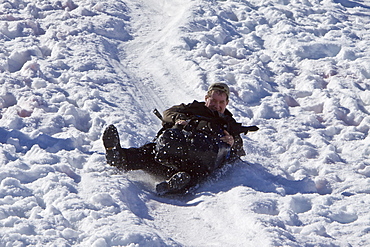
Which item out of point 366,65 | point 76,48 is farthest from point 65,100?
point 366,65

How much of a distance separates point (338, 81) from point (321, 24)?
7.45ft

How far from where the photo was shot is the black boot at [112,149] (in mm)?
4684

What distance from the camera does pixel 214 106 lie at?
212 inches

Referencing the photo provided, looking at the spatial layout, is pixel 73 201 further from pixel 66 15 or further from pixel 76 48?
pixel 66 15

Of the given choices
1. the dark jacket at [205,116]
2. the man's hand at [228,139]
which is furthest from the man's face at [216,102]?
the man's hand at [228,139]

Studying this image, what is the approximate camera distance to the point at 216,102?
5.39 metres

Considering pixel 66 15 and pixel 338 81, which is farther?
pixel 66 15

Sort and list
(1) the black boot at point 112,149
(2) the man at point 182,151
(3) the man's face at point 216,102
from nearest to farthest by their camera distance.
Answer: (2) the man at point 182,151 < (1) the black boot at point 112,149 < (3) the man's face at point 216,102

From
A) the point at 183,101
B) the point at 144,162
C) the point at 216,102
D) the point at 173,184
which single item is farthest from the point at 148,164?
the point at 183,101

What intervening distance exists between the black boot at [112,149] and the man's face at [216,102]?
118 cm

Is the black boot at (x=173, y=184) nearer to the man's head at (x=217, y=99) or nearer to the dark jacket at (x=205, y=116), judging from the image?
the dark jacket at (x=205, y=116)

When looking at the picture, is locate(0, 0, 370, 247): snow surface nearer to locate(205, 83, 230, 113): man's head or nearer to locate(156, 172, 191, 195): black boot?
locate(156, 172, 191, 195): black boot

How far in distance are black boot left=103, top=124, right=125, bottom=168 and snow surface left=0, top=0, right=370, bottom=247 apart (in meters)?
0.10

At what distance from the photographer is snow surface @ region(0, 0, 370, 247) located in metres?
3.81
